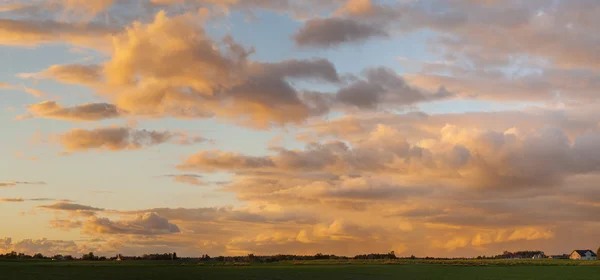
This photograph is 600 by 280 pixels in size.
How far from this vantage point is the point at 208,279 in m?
106

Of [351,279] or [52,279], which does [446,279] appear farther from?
[52,279]

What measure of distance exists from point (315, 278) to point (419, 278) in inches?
810

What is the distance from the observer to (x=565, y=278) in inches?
4619

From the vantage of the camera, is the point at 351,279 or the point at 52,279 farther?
the point at 351,279

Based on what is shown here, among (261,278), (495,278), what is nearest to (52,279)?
(261,278)

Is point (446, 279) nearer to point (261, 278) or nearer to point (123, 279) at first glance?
point (261, 278)

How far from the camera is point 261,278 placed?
10856 cm

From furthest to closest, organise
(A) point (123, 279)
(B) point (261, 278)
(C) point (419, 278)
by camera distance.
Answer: (C) point (419, 278) → (B) point (261, 278) → (A) point (123, 279)

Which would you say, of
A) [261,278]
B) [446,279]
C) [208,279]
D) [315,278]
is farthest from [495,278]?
[208,279]

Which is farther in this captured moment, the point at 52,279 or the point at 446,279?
the point at 446,279

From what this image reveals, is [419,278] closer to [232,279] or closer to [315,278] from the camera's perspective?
[315,278]

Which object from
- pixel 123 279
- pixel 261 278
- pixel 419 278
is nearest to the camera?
pixel 123 279

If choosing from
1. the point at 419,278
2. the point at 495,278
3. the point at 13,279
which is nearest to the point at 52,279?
the point at 13,279

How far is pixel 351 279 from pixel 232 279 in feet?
74.7
